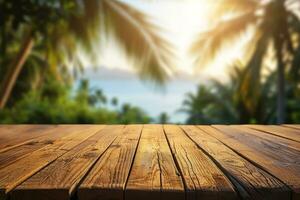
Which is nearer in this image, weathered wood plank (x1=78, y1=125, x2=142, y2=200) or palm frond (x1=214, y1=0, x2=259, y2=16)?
weathered wood plank (x1=78, y1=125, x2=142, y2=200)

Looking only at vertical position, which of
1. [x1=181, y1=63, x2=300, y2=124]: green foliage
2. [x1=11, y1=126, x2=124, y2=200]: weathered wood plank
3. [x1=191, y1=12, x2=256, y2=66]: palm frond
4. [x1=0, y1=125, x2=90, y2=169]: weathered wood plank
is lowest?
[x1=11, y1=126, x2=124, y2=200]: weathered wood plank

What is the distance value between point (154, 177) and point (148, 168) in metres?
0.12

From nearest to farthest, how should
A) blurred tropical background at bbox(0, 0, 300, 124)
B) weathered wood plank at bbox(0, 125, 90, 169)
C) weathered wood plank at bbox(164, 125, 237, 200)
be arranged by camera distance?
1. weathered wood plank at bbox(164, 125, 237, 200)
2. weathered wood plank at bbox(0, 125, 90, 169)
3. blurred tropical background at bbox(0, 0, 300, 124)

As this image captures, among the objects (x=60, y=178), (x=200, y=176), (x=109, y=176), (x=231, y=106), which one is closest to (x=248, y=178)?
(x=200, y=176)

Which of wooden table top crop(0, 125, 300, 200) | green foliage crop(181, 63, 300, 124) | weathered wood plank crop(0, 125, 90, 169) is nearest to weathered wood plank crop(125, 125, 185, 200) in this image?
wooden table top crop(0, 125, 300, 200)

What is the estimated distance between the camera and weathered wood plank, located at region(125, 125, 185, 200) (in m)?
0.94

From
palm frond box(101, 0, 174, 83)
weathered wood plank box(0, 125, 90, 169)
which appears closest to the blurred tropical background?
palm frond box(101, 0, 174, 83)

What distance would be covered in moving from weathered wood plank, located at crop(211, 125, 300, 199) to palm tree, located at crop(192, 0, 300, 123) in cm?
821

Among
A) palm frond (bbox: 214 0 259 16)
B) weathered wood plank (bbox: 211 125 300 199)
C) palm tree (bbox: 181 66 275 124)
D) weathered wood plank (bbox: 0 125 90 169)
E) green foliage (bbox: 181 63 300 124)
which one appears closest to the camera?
weathered wood plank (bbox: 211 125 300 199)

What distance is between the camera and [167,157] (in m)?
1.39

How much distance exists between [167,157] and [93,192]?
1.62 feet

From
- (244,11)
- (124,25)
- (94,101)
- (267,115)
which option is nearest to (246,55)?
(244,11)

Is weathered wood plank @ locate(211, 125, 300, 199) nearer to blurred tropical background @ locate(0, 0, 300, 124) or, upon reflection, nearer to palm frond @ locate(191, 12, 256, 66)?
blurred tropical background @ locate(0, 0, 300, 124)

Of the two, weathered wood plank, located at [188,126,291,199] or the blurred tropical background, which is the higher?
the blurred tropical background
